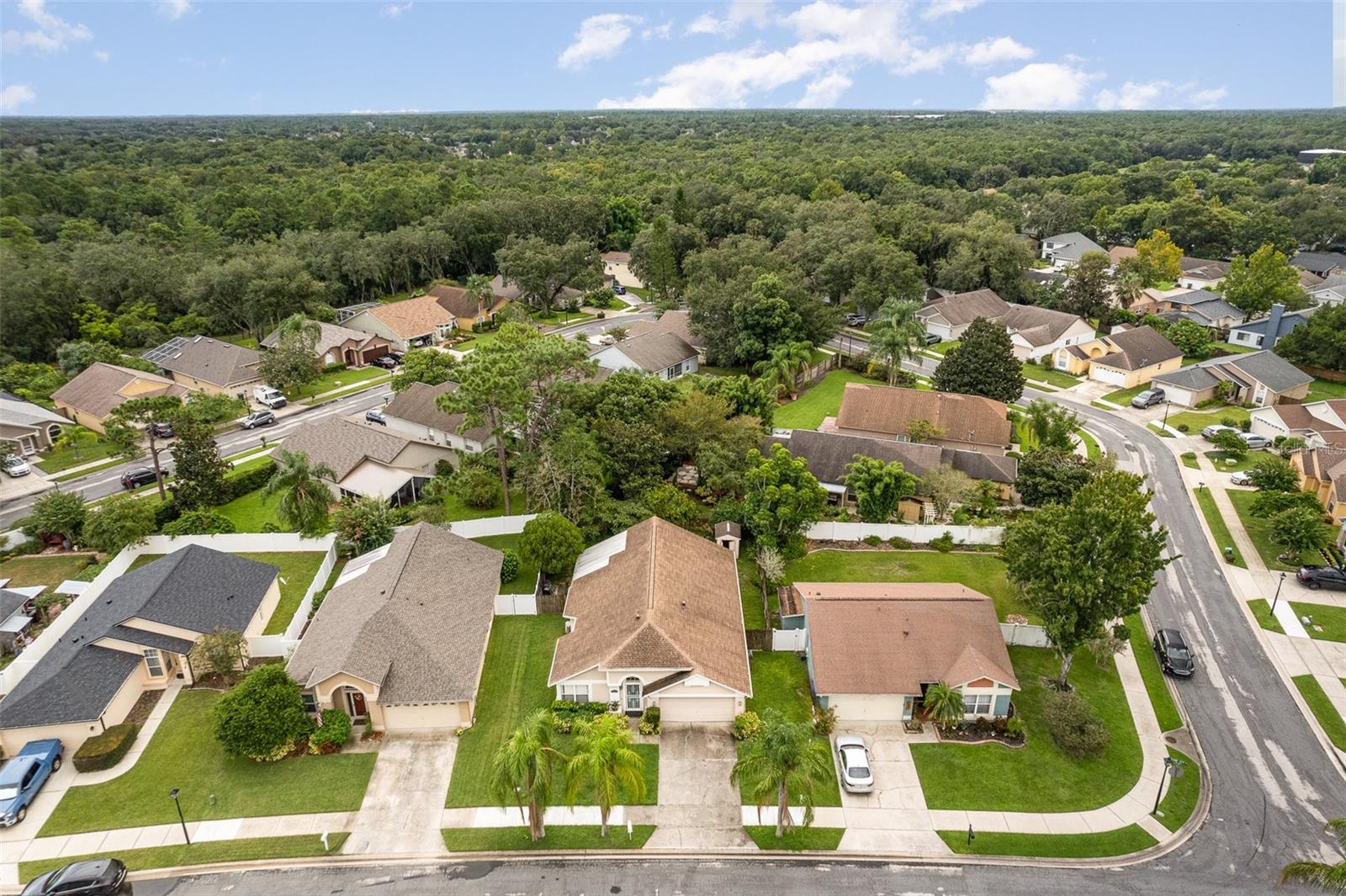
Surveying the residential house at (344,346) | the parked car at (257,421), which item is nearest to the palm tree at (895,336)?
the residential house at (344,346)

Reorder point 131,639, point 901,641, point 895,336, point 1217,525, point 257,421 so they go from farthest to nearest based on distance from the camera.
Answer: point 895,336, point 257,421, point 1217,525, point 131,639, point 901,641

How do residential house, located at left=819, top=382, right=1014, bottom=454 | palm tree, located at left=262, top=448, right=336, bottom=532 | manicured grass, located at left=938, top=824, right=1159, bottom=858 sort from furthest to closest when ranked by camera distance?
residential house, located at left=819, top=382, right=1014, bottom=454 → palm tree, located at left=262, top=448, right=336, bottom=532 → manicured grass, located at left=938, top=824, right=1159, bottom=858

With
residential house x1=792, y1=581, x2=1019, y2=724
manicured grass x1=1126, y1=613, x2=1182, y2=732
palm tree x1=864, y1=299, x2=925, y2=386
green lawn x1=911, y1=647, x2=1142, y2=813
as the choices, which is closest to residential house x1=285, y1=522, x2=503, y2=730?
residential house x1=792, y1=581, x2=1019, y2=724

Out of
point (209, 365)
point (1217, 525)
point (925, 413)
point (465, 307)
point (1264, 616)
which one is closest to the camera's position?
point (1264, 616)

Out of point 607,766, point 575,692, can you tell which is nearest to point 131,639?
point 575,692

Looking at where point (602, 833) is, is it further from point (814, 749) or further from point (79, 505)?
point (79, 505)

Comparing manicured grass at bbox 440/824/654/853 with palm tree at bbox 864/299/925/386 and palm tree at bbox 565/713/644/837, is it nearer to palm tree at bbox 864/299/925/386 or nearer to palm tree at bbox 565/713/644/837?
palm tree at bbox 565/713/644/837

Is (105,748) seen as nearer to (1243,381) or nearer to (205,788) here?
(205,788)
